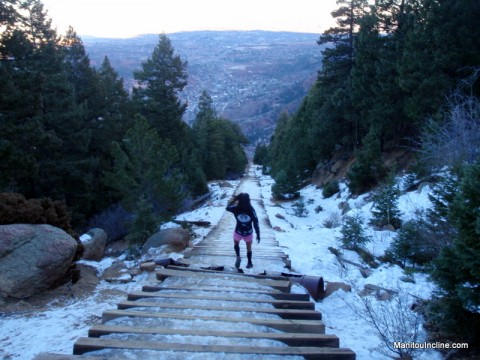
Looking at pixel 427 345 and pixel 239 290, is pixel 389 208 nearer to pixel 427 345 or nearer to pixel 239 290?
pixel 239 290

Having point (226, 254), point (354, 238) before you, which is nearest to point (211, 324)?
point (226, 254)

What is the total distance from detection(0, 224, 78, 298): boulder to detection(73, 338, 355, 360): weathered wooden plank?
4848 mm

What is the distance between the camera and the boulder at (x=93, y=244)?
440 inches

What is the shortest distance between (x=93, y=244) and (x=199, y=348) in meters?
9.08

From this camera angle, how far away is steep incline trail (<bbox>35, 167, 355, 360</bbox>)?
139 inches

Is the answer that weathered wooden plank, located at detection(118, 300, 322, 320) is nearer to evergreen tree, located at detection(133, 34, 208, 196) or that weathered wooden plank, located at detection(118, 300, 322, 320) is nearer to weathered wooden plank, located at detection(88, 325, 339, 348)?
weathered wooden plank, located at detection(88, 325, 339, 348)

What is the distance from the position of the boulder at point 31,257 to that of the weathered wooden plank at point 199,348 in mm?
4848

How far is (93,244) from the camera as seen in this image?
A: 1158 centimetres

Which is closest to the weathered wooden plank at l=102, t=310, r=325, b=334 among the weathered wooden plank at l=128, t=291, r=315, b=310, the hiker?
the weathered wooden plank at l=128, t=291, r=315, b=310

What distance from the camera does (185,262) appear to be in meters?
8.27

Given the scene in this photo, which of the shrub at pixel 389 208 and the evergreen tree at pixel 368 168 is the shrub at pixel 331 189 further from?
the shrub at pixel 389 208

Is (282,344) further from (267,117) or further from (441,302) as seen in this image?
(267,117)

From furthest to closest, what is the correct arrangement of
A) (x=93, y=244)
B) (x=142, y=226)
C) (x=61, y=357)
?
1. (x=142, y=226)
2. (x=93, y=244)
3. (x=61, y=357)

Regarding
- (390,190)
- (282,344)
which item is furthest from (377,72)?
(282,344)
